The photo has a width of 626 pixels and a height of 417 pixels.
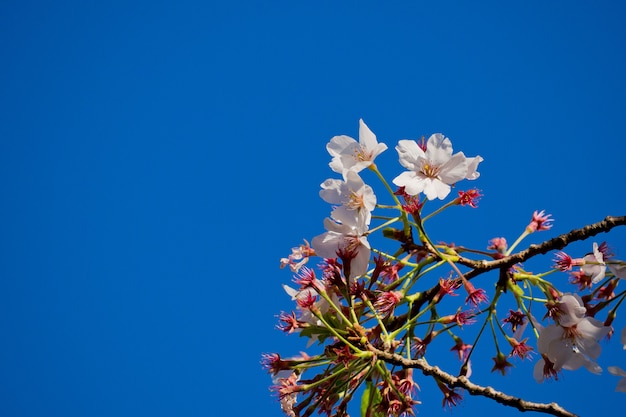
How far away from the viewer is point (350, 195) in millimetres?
1648

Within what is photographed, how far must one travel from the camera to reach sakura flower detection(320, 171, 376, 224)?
1598 mm

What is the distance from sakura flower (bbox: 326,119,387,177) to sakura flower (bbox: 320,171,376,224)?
0.11m

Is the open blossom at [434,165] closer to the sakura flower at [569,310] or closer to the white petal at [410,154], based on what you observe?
the white petal at [410,154]

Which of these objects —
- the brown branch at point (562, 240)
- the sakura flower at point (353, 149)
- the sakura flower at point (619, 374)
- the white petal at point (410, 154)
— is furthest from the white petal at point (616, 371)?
the sakura flower at point (353, 149)

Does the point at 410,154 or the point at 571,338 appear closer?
the point at 571,338

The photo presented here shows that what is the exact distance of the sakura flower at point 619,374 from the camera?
1.65 m

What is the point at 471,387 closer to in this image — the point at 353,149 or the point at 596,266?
the point at 596,266

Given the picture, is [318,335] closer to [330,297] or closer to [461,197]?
[330,297]

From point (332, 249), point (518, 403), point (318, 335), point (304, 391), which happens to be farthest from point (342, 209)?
point (518, 403)

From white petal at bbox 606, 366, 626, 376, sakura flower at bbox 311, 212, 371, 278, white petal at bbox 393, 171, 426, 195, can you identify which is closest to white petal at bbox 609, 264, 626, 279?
white petal at bbox 606, 366, 626, 376

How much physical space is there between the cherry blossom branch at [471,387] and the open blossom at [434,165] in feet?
1.47

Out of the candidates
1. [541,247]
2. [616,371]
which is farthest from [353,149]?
[616,371]

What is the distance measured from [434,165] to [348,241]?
33 centimetres

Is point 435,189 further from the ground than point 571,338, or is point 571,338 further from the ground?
point 435,189
